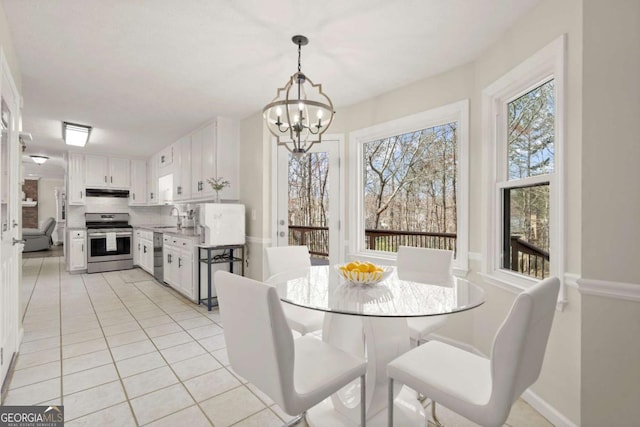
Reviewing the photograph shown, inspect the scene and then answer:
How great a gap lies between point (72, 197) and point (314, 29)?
6195 millimetres

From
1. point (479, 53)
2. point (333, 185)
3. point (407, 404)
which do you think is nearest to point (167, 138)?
point (333, 185)

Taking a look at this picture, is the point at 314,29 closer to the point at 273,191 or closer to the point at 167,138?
the point at 273,191

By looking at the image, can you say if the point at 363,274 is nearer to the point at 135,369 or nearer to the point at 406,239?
the point at 135,369

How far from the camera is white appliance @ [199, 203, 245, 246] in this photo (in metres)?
3.76

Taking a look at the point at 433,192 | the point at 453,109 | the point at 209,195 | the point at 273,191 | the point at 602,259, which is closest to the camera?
the point at 602,259

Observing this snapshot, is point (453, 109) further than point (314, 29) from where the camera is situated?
Yes

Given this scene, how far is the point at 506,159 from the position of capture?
2387 millimetres

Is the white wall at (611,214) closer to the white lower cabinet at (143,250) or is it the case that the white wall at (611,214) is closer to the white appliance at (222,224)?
the white appliance at (222,224)

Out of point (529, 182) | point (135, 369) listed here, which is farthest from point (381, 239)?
point (135, 369)

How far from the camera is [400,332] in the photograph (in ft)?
5.87

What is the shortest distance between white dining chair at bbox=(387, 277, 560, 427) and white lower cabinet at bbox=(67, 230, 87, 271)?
21.6ft

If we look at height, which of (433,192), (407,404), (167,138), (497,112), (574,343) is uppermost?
(167,138)

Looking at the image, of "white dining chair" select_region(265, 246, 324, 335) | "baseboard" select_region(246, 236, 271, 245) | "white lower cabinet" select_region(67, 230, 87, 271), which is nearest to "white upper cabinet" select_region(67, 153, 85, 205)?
"white lower cabinet" select_region(67, 230, 87, 271)

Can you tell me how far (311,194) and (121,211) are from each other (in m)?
5.23
